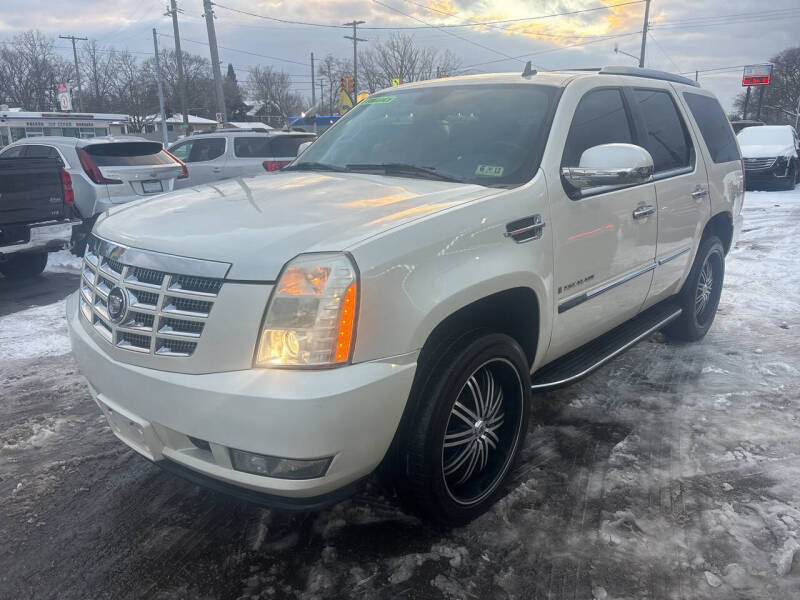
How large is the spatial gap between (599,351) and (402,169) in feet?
5.04

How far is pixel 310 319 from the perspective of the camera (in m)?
2.09

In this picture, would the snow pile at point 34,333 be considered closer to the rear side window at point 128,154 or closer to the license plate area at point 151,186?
the license plate area at point 151,186

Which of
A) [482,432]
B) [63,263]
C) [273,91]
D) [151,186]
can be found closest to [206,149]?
[151,186]

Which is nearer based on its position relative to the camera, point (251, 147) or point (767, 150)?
point (251, 147)

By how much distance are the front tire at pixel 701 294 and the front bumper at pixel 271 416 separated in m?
3.34

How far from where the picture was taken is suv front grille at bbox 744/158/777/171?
15875 mm

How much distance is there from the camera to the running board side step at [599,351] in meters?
3.21

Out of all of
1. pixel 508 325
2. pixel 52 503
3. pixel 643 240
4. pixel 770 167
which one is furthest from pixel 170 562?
pixel 770 167

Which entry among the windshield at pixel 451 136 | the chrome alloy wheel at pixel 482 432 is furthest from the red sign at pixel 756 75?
the chrome alloy wheel at pixel 482 432

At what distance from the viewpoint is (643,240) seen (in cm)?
374

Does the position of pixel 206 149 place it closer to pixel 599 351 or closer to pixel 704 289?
pixel 704 289

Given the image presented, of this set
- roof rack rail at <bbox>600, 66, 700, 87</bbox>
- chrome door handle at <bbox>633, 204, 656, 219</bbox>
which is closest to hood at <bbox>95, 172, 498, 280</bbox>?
chrome door handle at <bbox>633, 204, 656, 219</bbox>

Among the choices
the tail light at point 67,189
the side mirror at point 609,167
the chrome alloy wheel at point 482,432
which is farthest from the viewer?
the tail light at point 67,189

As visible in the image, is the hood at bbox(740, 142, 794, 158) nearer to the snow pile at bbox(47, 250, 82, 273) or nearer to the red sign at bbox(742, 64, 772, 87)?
the snow pile at bbox(47, 250, 82, 273)
